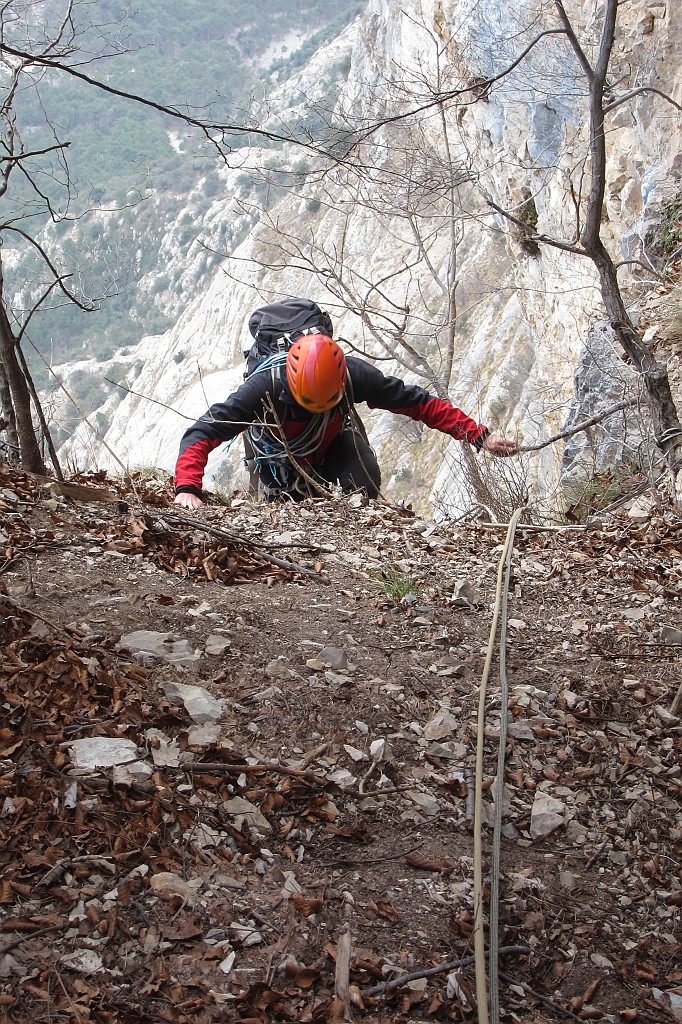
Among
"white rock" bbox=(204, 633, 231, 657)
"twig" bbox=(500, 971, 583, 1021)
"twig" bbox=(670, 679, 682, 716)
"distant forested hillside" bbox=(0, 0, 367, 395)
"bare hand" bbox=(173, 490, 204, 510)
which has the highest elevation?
"distant forested hillside" bbox=(0, 0, 367, 395)

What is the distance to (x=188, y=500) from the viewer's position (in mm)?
4125

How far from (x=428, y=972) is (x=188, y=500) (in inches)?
117

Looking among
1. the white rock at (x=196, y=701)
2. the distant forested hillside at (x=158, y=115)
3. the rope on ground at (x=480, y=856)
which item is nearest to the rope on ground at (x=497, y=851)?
the rope on ground at (x=480, y=856)

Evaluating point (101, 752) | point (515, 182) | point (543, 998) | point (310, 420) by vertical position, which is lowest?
point (543, 998)

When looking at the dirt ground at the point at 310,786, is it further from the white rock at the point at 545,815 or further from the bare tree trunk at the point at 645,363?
the bare tree trunk at the point at 645,363

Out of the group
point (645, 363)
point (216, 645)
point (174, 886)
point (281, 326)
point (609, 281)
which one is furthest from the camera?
point (281, 326)

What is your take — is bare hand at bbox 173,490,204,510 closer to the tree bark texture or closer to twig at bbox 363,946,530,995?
the tree bark texture

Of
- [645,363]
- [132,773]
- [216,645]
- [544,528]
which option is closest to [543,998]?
[132,773]

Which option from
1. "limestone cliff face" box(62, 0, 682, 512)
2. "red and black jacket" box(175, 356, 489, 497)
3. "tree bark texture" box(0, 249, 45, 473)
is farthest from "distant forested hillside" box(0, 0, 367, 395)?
"tree bark texture" box(0, 249, 45, 473)

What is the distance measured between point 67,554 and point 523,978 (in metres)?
2.06

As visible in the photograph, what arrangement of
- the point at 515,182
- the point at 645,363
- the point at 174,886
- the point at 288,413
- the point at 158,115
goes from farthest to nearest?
1. the point at 158,115
2. the point at 515,182
3. the point at 288,413
4. the point at 645,363
5. the point at 174,886

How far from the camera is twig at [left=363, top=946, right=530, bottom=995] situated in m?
1.46

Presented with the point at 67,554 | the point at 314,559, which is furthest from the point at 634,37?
the point at 67,554

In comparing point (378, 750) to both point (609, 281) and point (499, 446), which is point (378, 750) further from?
point (609, 281)
